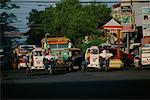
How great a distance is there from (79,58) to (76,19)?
30579mm

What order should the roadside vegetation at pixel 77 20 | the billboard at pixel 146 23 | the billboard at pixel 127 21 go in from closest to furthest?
the billboard at pixel 127 21
the billboard at pixel 146 23
the roadside vegetation at pixel 77 20

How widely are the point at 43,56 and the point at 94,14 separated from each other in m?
42.5

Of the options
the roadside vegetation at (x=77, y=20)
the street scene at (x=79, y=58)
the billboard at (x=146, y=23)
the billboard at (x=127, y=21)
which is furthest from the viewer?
the roadside vegetation at (x=77, y=20)

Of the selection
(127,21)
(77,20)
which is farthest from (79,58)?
(77,20)

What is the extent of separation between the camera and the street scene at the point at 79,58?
1905 centimetres

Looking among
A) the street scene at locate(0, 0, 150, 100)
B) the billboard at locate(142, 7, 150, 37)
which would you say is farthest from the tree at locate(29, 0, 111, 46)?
the billboard at locate(142, 7, 150, 37)

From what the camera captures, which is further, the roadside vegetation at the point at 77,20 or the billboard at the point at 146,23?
the roadside vegetation at the point at 77,20

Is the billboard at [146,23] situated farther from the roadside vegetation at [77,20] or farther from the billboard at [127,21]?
the roadside vegetation at [77,20]

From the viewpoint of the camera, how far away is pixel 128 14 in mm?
59125

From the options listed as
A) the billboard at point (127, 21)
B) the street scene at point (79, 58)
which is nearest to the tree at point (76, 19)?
the street scene at point (79, 58)

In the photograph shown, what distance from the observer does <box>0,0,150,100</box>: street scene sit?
62.5 feet

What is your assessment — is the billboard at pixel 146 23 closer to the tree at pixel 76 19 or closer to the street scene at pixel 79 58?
the street scene at pixel 79 58

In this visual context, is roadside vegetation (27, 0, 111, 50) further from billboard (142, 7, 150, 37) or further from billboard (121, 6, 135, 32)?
billboard (142, 7, 150, 37)

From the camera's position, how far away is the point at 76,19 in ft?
236
